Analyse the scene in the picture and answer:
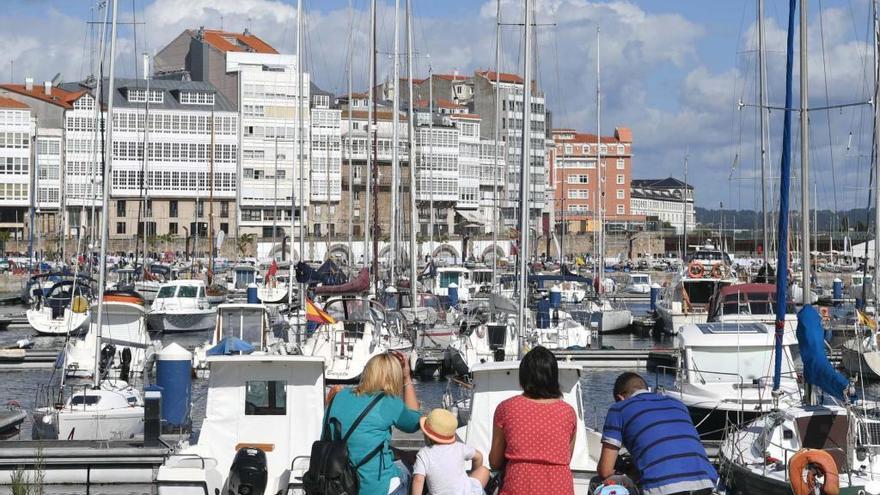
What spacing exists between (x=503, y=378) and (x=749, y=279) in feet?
134

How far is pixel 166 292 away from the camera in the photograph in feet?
171

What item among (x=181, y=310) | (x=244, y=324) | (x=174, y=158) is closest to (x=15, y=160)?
(x=174, y=158)

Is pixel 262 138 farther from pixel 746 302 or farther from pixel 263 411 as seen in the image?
pixel 263 411

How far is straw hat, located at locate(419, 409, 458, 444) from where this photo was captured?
8.81 m

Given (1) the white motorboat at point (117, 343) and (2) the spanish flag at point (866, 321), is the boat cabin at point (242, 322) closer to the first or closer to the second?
(1) the white motorboat at point (117, 343)

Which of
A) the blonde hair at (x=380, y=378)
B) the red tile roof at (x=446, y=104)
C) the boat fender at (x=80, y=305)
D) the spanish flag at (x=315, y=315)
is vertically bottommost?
the boat fender at (x=80, y=305)

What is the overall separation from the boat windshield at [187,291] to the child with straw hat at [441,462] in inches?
1735

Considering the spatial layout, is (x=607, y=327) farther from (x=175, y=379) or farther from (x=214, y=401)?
(x=214, y=401)

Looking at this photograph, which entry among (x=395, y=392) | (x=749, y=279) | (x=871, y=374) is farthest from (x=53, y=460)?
(x=749, y=279)

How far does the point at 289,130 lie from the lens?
10969 cm

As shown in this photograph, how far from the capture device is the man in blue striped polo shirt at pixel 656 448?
888 cm

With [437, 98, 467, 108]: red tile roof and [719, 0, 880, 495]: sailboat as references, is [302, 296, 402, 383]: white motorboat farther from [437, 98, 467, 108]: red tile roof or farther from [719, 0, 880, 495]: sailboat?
[437, 98, 467, 108]: red tile roof

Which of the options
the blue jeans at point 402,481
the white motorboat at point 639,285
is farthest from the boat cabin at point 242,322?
the white motorboat at point 639,285

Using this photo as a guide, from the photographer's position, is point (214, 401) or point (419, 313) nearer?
point (214, 401)
